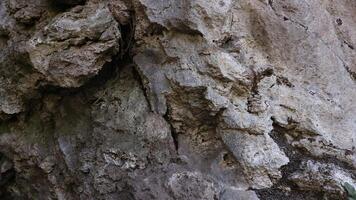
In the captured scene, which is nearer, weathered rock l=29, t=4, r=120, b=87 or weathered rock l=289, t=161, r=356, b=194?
weathered rock l=289, t=161, r=356, b=194

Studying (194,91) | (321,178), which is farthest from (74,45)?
(321,178)

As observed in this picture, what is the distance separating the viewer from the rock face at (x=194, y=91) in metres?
1.32

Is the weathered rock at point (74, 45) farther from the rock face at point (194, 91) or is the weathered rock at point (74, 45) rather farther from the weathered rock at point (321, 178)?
the weathered rock at point (321, 178)

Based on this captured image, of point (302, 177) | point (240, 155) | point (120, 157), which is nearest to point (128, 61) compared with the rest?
point (120, 157)

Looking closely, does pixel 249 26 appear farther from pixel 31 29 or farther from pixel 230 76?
pixel 31 29

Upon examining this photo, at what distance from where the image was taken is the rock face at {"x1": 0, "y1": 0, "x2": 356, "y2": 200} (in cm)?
132

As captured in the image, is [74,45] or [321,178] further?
[74,45]

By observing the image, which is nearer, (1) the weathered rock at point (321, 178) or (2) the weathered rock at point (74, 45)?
(1) the weathered rock at point (321, 178)

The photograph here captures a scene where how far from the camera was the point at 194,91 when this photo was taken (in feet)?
4.38

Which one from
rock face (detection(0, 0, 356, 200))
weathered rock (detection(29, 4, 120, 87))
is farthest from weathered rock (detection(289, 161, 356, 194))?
weathered rock (detection(29, 4, 120, 87))

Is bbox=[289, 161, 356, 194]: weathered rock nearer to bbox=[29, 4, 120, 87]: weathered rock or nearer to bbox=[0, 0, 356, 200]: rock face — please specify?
bbox=[0, 0, 356, 200]: rock face

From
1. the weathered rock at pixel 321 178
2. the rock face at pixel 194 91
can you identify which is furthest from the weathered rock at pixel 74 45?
the weathered rock at pixel 321 178

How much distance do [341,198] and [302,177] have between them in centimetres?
12

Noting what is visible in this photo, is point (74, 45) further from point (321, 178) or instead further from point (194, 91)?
point (321, 178)
